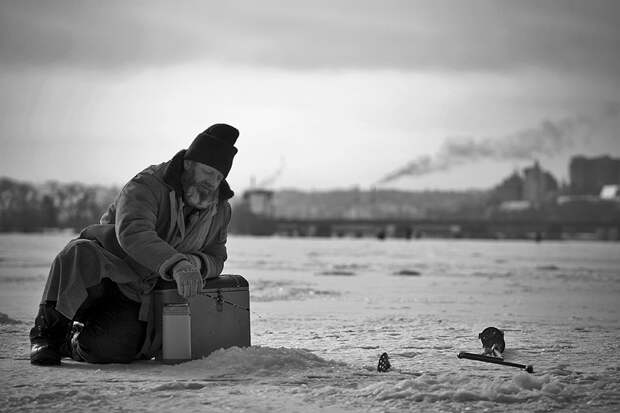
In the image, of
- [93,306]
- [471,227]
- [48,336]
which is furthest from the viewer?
[471,227]

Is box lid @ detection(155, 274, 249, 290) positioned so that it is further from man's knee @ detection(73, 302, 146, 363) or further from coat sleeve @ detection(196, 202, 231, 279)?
man's knee @ detection(73, 302, 146, 363)

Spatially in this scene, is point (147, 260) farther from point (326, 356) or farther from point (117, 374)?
point (326, 356)

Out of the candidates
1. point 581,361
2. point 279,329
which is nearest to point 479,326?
point 279,329

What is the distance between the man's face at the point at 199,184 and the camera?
16.2 feet

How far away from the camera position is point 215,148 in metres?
4.95

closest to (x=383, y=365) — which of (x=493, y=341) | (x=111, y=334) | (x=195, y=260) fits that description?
(x=493, y=341)

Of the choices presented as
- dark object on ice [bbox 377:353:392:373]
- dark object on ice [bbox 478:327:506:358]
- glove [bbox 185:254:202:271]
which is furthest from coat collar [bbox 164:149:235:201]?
dark object on ice [bbox 478:327:506:358]

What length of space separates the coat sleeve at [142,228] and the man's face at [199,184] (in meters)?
0.18

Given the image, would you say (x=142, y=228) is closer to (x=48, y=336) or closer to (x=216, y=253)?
(x=216, y=253)

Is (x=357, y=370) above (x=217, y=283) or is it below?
below

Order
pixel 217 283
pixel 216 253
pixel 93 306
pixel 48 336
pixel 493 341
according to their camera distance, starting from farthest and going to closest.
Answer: pixel 493 341 < pixel 216 253 < pixel 217 283 < pixel 93 306 < pixel 48 336

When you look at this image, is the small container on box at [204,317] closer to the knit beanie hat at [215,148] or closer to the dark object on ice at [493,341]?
Result: the knit beanie hat at [215,148]

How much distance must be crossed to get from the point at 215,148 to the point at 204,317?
96 cm

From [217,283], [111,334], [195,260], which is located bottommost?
[111,334]
